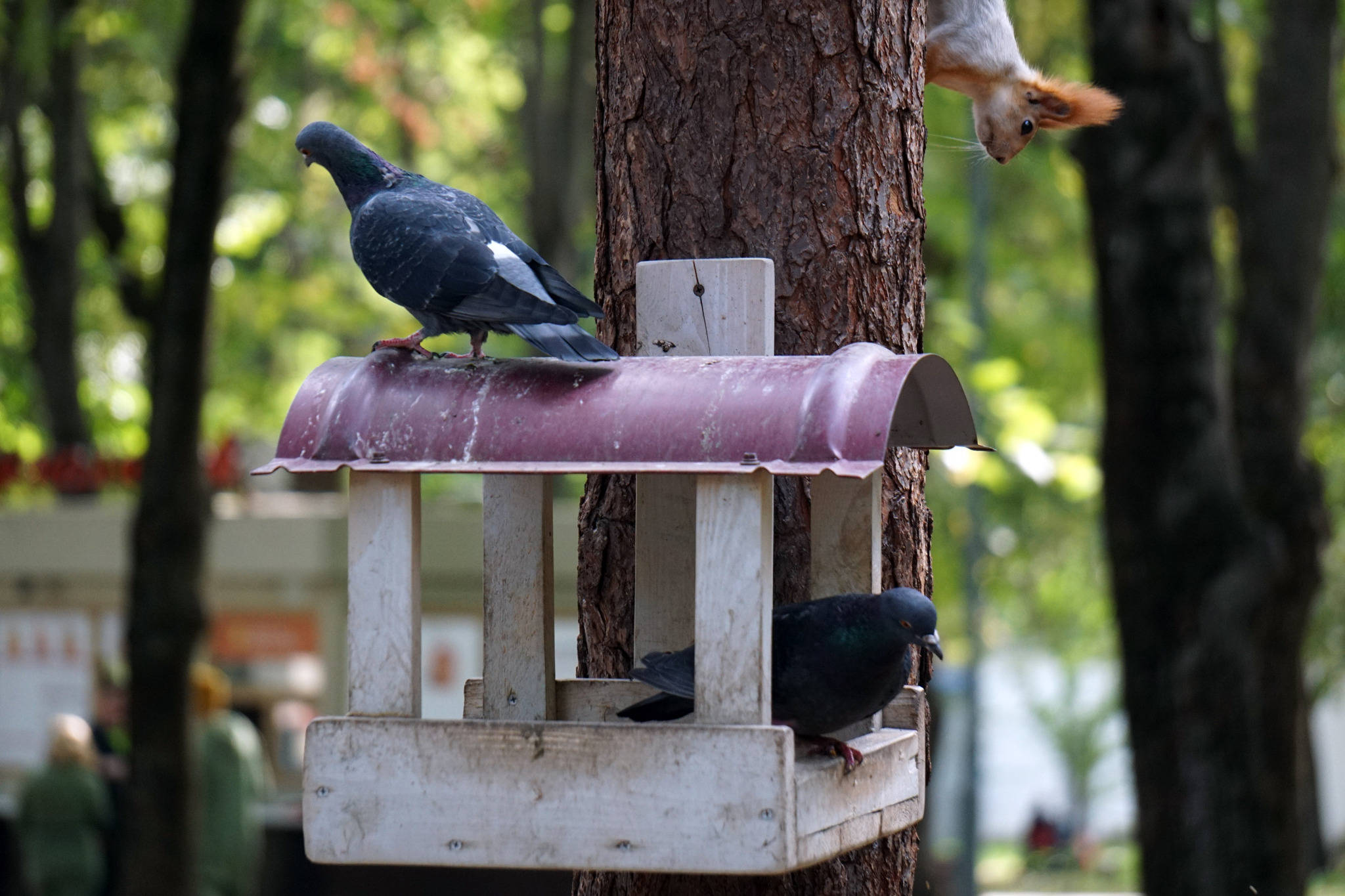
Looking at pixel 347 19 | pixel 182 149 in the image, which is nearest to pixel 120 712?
pixel 182 149

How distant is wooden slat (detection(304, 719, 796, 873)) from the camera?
2191 mm

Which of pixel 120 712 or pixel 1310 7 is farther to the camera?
pixel 120 712

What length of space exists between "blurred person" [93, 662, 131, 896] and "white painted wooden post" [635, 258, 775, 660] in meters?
7.04

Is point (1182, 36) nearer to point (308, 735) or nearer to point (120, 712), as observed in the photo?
point (308, 735)

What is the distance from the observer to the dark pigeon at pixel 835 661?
7.54ft

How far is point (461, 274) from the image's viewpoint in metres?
2.35

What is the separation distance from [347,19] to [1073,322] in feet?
20.8

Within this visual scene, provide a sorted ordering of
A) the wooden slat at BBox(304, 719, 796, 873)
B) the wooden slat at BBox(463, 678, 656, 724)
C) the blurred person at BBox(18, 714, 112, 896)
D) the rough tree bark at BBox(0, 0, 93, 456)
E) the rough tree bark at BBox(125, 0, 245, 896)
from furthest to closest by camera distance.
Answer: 1. the rough tree bark at BBox(0, 0, 93, 456)
2. the blurred person at BBox(18, 714, 112, 896)
3. the rough tree bark at BBox(125, 0, 245, 896)
4. the wooden slat at BBox(463, 678, 656, 724)
5. the wooden slat at BBox(304, 719, 796, 873)

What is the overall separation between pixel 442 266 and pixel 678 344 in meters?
0.52

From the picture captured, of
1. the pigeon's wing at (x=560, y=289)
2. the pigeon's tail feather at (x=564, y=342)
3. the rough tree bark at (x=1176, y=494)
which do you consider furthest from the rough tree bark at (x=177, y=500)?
the pigeon's tail feather at (x=564, y=342)

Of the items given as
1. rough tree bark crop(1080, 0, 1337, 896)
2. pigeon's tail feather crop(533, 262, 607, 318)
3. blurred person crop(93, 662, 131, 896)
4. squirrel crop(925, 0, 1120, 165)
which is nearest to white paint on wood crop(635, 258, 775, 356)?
pigeon's tail feather crop(533, 262, 607, 318)

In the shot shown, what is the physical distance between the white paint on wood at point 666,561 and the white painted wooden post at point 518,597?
17 cm

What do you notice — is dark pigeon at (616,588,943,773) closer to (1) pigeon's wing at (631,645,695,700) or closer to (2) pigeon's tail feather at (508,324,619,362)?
(1) pigeon's wing at (631,645,695,700)

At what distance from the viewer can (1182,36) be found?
653 centimetres
